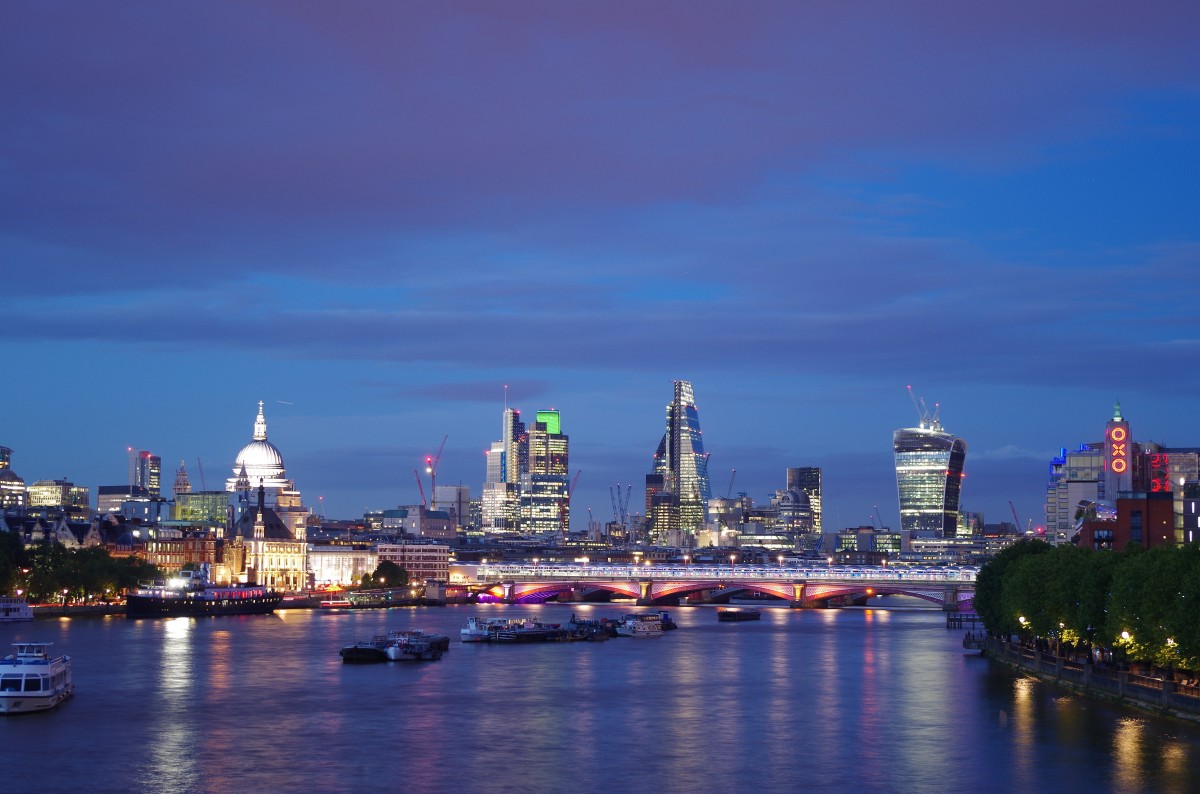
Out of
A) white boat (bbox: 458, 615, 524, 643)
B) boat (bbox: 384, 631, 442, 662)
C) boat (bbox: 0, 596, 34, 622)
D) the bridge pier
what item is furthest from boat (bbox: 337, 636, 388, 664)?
the bridge pier

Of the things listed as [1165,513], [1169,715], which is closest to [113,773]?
[1169,715]

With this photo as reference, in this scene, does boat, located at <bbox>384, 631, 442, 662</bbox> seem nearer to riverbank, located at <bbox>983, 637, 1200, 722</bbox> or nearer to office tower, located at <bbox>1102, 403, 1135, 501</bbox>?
riverbank, located at <bbox>983, 637, 1200, 722</bbox>

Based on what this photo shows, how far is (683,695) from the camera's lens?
79.8 m

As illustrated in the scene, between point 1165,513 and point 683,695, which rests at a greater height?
point 1165,513

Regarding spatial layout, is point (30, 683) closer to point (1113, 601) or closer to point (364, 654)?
point (364, 654)

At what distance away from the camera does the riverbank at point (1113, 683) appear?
63.5m

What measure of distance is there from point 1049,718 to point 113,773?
34.8 m

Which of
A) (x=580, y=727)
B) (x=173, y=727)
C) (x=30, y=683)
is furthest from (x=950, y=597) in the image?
(x=30, y=683)

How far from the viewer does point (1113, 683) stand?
7112cm

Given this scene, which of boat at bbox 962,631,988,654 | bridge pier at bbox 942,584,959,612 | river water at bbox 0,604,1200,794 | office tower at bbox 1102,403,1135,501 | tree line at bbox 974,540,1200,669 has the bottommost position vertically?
river water at bbox 0,604,1200,794

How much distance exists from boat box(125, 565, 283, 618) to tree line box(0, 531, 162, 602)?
105 inches

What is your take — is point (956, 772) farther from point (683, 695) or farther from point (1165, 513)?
point (1165, 513)

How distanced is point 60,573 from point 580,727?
97355mm

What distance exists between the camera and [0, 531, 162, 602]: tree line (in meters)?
152
